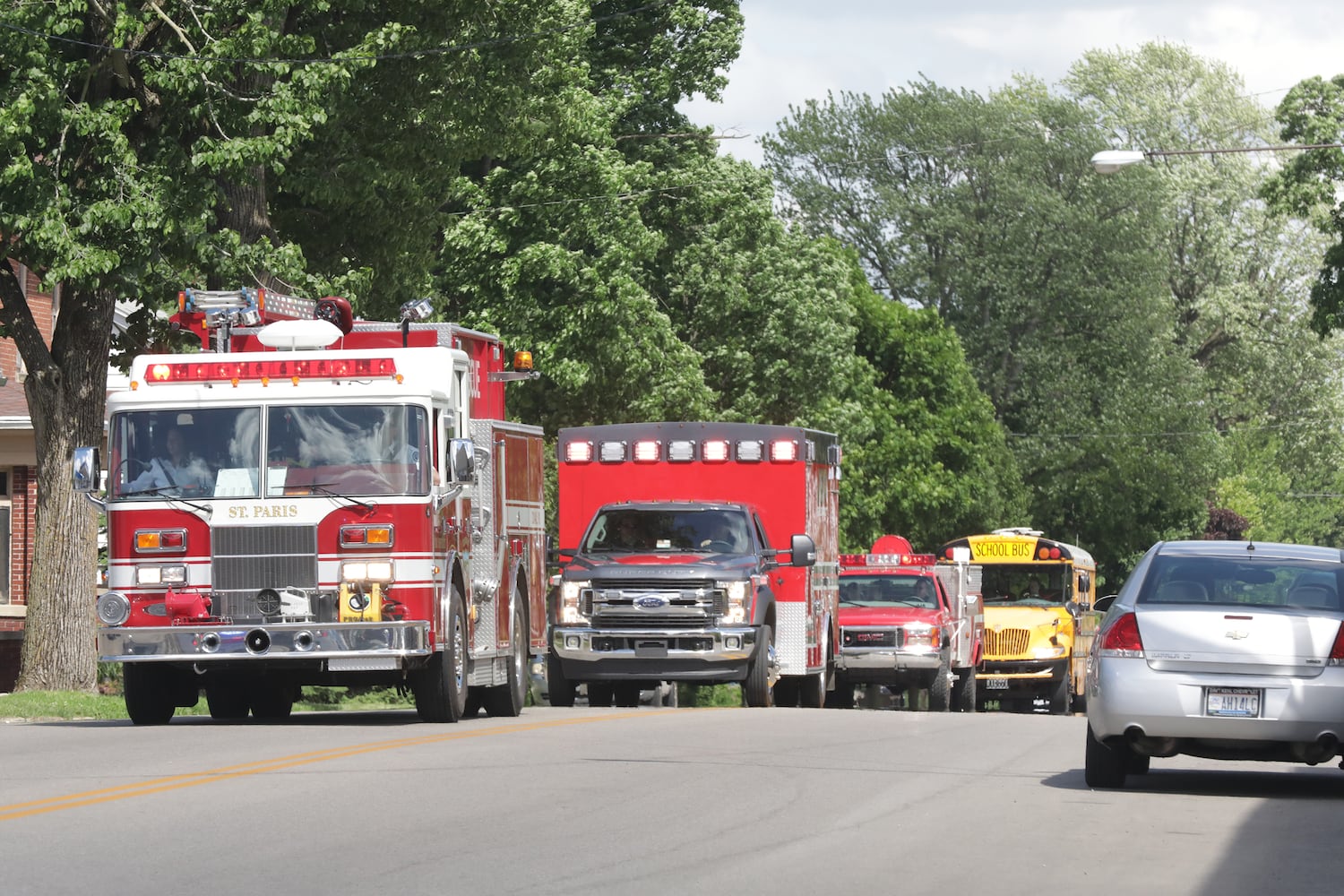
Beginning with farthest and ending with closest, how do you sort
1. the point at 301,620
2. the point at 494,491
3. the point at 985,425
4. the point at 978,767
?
the point at 985,425
the point at 494,491
the point at 301,620
the point at 978,767

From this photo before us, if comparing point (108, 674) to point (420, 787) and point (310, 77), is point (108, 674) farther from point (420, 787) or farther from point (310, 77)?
point (420, 787)

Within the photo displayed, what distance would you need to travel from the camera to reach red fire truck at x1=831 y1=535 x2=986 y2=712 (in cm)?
3077

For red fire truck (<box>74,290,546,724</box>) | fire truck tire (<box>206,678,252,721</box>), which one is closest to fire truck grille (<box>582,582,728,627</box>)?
fire truck tire (<box>206,678,252,721</box>)

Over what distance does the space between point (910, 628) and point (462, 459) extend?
14056 mm

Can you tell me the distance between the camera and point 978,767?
15594 mm

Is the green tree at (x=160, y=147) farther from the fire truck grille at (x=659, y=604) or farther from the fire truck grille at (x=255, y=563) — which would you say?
the fire truck grille at (x=659, y=604)

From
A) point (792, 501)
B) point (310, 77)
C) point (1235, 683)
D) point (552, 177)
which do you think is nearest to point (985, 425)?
point (552, 177)

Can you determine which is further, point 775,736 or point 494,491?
point 494,491

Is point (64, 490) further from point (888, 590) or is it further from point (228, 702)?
point (888, 590)

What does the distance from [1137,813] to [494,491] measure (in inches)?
367

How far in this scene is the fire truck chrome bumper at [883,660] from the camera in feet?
100

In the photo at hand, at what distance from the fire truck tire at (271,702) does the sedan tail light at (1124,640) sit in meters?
9.36

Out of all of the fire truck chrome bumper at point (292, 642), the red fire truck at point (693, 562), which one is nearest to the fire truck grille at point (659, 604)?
the red fire truck at point (693, 562)

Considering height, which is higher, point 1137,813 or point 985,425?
point 985,425
